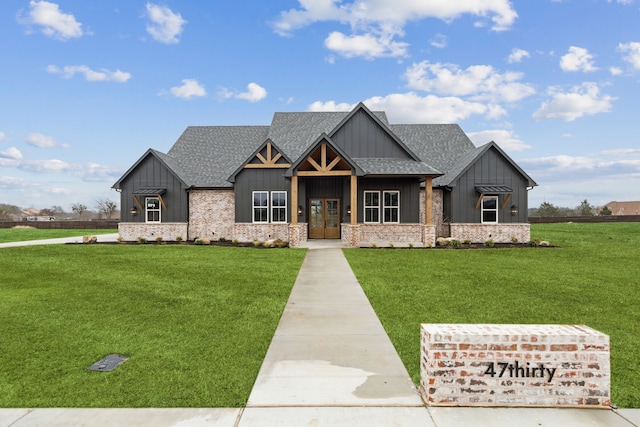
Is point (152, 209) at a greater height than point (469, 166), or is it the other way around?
point (469, 166)

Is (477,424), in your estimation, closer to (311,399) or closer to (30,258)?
(311,399)

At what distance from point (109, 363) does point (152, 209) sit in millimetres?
19571

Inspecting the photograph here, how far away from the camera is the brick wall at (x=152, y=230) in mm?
22141

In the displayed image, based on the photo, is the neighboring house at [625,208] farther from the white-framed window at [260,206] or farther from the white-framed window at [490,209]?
the white-framed window at [260,206]

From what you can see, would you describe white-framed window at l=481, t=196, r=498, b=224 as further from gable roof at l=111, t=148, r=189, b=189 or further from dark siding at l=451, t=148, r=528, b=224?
gable roof at l=111, t=148, r=189, b=189

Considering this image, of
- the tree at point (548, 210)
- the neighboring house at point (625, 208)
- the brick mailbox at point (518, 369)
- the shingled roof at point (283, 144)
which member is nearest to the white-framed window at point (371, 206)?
the shingled roof at point (283, 144)

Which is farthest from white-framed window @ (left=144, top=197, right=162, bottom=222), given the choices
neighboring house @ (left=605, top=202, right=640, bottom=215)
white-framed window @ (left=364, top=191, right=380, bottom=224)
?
neighboring house @ (left=605, top=202, right=640, bottom=215)

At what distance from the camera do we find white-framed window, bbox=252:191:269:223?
69.5ft

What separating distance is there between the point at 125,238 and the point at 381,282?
18.9 meters

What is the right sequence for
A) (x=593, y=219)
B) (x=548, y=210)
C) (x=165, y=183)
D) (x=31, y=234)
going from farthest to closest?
(x=548, y=210), (x=593, y=219), (x=31, y=234), (x=165, y=183)

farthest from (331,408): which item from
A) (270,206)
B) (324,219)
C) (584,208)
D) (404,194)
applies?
(584,208)

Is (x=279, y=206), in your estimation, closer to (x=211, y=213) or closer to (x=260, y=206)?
(x=260, y=206)

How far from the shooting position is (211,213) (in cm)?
2241

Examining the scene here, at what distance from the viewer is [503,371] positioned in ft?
12.3
